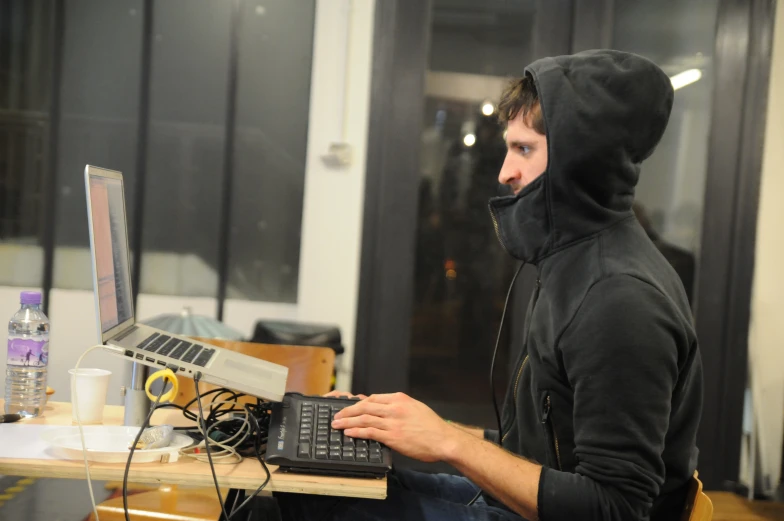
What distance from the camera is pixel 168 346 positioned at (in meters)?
1.30

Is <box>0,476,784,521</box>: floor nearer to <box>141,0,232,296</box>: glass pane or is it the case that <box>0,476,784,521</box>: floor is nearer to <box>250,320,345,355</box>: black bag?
<box>250,320,345,355</box>: black bag

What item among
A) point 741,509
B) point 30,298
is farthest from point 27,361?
point 741,509

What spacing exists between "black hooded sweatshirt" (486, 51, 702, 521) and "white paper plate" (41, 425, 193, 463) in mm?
577

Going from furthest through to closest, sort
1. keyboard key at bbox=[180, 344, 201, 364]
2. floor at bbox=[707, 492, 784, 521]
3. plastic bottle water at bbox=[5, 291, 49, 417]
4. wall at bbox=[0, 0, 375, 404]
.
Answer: wall at bbox=[0, 0, 375, 404] → floor at bbox=[707, 492, 784, 521] → plastic bottle water at bbox=[5, 291, 49, 417] → keyboard key at bbox=[180, 344, 201, 364]

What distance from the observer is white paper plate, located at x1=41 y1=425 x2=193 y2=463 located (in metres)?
1.05

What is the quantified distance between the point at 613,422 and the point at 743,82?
2.58 metres

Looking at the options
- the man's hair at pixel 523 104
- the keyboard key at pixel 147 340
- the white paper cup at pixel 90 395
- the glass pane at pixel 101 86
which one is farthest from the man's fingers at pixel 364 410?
the glass pane at pixel 101 86

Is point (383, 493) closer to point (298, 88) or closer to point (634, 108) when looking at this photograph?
point (634, 108)

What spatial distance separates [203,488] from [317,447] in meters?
0.87

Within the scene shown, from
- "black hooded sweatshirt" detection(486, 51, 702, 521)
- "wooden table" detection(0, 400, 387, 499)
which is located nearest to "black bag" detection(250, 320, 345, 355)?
"black hooded sweatshirt" detection(486, 51, 702, 521)

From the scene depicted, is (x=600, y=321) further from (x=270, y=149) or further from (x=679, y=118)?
(x=270, y=149)

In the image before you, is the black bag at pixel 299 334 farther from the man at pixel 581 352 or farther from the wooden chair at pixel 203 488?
the man at pixel 581 352

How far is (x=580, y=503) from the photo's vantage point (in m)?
1.06

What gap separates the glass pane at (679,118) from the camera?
319 cm
